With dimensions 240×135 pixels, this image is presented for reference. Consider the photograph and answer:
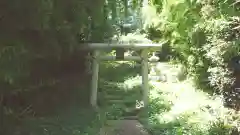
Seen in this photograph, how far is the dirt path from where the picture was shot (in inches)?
198

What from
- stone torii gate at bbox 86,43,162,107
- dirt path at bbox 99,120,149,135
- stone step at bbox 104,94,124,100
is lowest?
stone step at bbox 104,94,124,100

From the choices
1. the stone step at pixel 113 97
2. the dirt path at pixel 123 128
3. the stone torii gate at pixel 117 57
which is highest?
the stone torii gate at pixel 117 57

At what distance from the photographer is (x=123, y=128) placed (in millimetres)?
5316

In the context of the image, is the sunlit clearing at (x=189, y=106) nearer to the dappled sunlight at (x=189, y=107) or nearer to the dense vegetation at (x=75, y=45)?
the dappled sunlight at (x=189, y=107)

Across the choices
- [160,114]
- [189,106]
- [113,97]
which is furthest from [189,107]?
[113,97]

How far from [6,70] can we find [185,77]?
18.7 feet

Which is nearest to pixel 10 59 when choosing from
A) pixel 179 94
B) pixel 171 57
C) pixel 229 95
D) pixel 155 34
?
pixel 229 95

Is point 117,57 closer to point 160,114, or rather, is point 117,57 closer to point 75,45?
point 160,114

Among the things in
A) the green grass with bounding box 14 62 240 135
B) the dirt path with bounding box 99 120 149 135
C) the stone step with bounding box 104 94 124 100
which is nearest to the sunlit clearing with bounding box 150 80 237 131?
the green grass with bounding box 14 62 240 135

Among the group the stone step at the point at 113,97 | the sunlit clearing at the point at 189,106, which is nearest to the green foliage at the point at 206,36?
the sunlit clearing at the point at 189,106

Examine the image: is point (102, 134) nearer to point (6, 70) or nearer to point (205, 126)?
point (205, 126)

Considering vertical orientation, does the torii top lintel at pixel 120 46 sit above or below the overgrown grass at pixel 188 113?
above

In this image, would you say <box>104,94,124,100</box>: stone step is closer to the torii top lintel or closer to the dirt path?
the dirt path

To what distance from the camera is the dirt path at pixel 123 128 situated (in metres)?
Answer: 5.02
